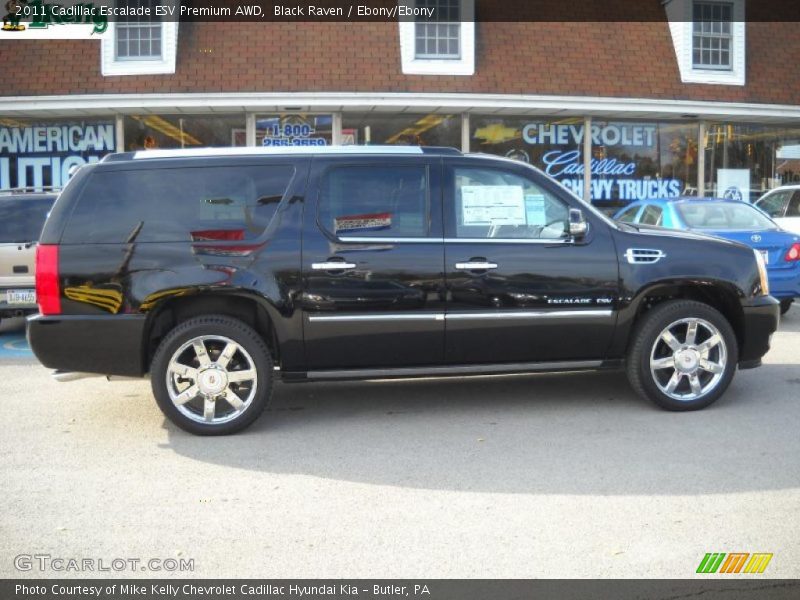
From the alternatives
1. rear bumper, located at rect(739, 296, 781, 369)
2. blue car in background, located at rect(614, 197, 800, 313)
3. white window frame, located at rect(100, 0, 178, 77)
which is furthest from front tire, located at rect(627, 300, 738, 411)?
white window frame, located at rect(100, 0, 178, 77)

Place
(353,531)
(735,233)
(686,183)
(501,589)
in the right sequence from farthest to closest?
1. (686,183)
2. (735,233)
3. (353,531)
4. (501,589)

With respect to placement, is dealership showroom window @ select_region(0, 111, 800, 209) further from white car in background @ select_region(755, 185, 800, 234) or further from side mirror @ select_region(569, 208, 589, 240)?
side mirror @ select_region(569, 208, 589, 240)

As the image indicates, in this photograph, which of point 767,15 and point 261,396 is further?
point 767,15

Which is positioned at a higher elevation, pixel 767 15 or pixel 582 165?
pixel 767 15

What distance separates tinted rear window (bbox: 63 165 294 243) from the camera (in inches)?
242

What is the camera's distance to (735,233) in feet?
35.4

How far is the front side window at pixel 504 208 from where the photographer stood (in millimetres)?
6516

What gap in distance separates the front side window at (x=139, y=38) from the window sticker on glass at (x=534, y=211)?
11.0 m

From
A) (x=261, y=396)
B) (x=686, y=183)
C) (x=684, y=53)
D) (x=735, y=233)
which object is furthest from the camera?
(x=686, y=183)

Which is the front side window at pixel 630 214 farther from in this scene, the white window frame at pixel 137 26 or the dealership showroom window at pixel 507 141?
the white window frame at pixel 137 26

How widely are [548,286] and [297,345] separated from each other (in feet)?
5.98

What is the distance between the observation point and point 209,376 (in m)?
6.12

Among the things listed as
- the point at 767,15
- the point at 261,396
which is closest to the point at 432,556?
the point at 261,396

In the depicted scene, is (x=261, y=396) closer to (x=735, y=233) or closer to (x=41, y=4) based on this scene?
(x=735, y=233)
